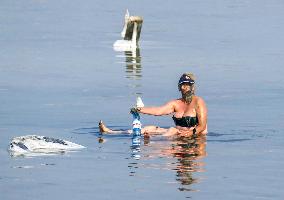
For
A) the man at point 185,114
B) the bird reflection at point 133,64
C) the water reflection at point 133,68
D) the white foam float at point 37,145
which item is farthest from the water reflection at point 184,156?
the bird reflection at point 133,64

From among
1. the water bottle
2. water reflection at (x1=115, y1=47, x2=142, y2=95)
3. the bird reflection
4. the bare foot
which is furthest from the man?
the bird reflection

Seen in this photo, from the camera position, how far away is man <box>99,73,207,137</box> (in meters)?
25.1

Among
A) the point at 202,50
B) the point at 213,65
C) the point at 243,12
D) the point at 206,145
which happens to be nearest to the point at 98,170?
the point at 206,145

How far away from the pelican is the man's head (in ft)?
71.1

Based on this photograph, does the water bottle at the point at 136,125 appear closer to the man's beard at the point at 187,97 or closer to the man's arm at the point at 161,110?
Answer: the man's arm at the point at 161,110

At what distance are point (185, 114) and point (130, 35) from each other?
22565 mm

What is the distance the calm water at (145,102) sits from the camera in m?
20.0

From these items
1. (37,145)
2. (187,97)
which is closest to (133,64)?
(187,97)

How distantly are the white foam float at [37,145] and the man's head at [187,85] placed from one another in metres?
2.69

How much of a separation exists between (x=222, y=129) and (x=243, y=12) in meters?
45.9

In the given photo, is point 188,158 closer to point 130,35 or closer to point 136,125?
point 136,125

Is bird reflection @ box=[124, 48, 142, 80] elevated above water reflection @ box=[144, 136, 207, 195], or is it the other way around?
bird reflection @ box=[124, 48, 142, 80]

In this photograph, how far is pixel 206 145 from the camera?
79.6 ft

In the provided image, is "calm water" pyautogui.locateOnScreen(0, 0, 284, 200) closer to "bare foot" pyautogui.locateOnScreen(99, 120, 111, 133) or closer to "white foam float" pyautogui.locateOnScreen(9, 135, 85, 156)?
"bare foot" pyautogui.locateOnScreen(99, 120, 111, 133)
